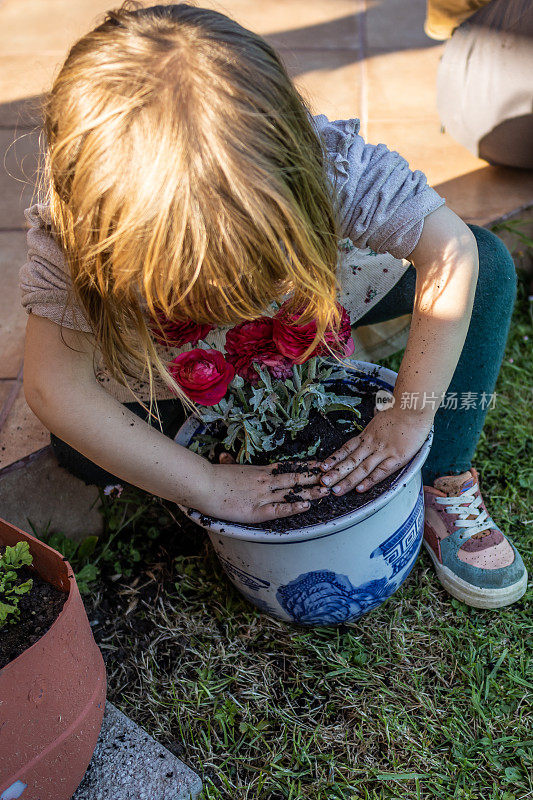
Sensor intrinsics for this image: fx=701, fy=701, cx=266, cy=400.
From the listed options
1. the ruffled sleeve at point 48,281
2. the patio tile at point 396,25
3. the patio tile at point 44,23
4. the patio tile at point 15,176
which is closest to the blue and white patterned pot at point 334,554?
the ruffled sleeve at point 48,281

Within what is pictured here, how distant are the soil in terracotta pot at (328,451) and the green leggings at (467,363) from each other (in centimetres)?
23

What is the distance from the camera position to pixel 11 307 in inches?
76.6

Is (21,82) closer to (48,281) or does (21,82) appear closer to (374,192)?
(48,281)

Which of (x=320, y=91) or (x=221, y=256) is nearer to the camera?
(x=221, y=256)

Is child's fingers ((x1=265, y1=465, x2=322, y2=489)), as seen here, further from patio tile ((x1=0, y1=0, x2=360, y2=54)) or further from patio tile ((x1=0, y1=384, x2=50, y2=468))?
patio tile ((x1=0, y1=0, x2=360, y2=54))

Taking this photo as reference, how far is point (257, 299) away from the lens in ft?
3.20

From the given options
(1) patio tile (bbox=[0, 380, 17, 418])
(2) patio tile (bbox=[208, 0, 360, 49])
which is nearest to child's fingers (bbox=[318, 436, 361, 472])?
(1) patio tile (bbox=[0, 380, 17, 418])

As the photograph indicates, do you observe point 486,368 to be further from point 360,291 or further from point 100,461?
point 100,461

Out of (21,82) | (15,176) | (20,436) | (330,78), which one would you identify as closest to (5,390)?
(20,436)

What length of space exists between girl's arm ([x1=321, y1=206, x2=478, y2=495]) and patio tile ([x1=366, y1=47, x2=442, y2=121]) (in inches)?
59.8

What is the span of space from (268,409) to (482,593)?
0.66m

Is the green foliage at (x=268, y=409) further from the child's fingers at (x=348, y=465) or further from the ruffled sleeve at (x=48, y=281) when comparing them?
the ruffled sleeve at (x=48, y=281)

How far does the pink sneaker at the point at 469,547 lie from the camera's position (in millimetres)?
1527

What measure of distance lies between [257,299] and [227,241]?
136mm
